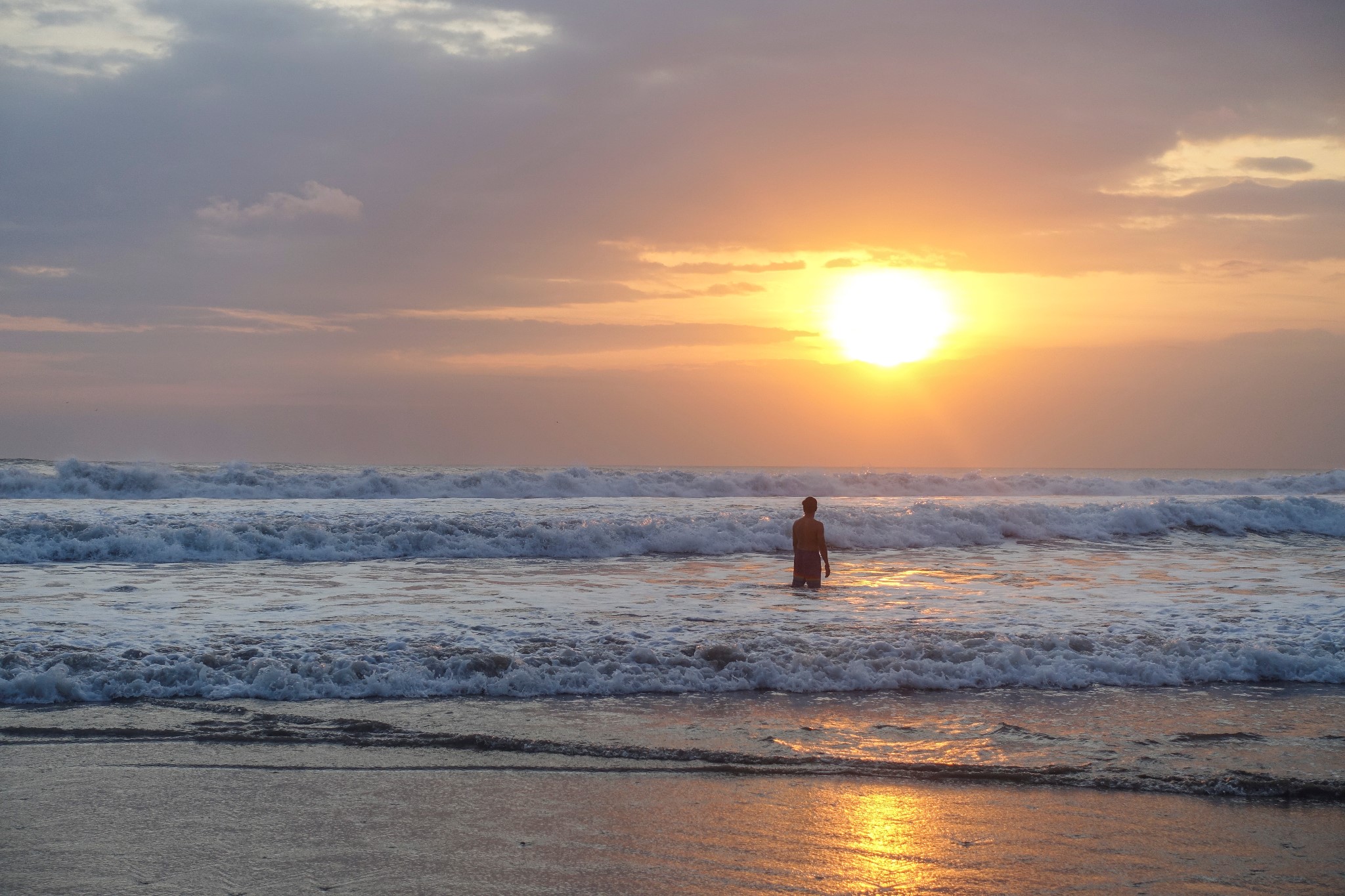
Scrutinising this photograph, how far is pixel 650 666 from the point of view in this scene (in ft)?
28.8

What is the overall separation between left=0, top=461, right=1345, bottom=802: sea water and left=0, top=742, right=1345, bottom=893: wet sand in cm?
43

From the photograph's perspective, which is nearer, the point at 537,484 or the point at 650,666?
the point at 650,666

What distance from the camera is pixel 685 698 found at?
8.07m

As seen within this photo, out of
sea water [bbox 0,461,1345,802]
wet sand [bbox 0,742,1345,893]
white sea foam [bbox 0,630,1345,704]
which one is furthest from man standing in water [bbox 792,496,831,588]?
wet sand [bbox 0,742,1345,893]

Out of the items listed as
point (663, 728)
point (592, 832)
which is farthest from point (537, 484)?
point (592, 832)

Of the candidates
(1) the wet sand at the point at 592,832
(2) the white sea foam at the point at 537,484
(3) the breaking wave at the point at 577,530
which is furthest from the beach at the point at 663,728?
(2) the white sea foam at the point at 537,484

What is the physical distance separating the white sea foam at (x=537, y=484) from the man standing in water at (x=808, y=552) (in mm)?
22533

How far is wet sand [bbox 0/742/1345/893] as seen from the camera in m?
4.42

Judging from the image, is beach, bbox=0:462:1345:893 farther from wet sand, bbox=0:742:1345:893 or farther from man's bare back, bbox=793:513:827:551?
man's bare back, bbox=793:513:827:551

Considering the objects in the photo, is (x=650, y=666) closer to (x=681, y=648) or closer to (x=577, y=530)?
(x=681, y=648)

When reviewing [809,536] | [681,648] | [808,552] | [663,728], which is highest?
[809,536]

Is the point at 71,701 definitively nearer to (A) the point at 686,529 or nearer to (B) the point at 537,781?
(B) the point at 537,781

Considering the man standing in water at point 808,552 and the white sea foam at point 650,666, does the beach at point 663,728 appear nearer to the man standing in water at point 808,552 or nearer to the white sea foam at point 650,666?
the white sea foam at point 650,666

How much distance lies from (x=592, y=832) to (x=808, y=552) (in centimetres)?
966
